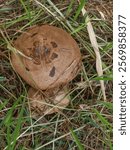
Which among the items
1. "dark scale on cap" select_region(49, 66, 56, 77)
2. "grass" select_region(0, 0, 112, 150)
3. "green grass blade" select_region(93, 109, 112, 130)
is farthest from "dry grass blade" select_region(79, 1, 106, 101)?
"dark scale on cap" select_region(49, 66, 56, 77)

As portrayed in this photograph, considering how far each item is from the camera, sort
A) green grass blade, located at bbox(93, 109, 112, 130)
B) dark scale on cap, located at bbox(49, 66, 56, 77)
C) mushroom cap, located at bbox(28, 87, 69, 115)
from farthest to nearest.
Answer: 1. mushroom cap, located at bbox(28, 87, 69, 115)
2. green grass blade, located at bbox(93, 109, 112, 130)
3. dark scale on cap, located at bbox(49, 66, 56, 77)

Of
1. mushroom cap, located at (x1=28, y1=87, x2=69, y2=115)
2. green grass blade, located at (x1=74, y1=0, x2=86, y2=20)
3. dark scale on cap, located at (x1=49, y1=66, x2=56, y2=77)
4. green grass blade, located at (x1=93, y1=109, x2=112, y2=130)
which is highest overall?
green grass blade, located at (x1=74, y1=0, x2=86, y2=20)

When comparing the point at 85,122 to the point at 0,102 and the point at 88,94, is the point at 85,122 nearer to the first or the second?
the point at 88,94

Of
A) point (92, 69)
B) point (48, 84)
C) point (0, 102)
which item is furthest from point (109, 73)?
point (0, 102)

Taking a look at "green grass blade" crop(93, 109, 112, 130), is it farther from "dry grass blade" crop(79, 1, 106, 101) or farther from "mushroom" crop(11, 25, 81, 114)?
"mushroom" crop(11, 25, 81, 114)

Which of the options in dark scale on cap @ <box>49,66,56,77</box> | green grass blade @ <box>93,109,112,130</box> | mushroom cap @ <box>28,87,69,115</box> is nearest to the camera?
dark scale on cap @ <box>49,66,56,77</box>

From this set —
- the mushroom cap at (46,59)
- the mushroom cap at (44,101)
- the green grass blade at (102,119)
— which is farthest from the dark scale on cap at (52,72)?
the green grass blade at (102,119)

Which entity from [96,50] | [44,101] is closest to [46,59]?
[44,101]

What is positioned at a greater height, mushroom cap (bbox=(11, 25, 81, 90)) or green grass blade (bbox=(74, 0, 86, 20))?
Result: green grass blade (bbox=(74, 0, 86, 20))
